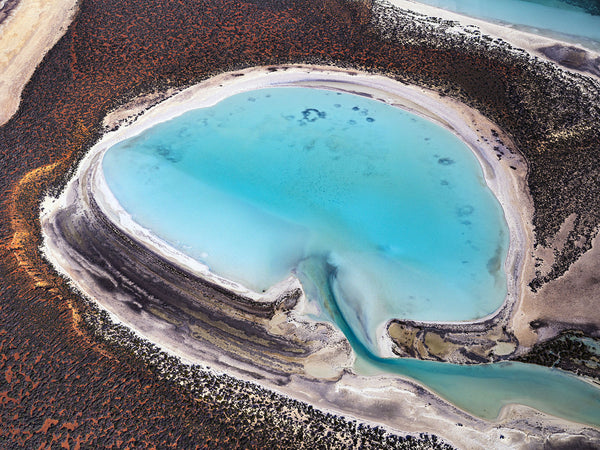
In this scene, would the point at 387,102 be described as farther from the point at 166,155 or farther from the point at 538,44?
the point at 166,155

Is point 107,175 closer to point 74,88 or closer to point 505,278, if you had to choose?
point 74,88

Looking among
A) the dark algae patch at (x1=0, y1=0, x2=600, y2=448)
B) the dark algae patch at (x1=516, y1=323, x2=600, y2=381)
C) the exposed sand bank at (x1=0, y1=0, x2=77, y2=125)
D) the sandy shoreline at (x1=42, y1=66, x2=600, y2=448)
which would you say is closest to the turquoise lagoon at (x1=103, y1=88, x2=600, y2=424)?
the dark algae patch at (x1=516, y1=323, x2=600, y2=381)

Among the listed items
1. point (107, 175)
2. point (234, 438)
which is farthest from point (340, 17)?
point (234, 438)


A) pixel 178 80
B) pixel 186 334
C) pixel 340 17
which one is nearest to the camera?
pixel 186 334

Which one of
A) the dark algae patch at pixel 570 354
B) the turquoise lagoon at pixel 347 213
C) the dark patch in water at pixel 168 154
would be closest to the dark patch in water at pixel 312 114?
the turquoise lagoon at pixel 347 213

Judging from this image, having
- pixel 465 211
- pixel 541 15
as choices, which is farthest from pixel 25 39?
pixel 541 15

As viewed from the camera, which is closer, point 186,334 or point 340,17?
point 186,334
